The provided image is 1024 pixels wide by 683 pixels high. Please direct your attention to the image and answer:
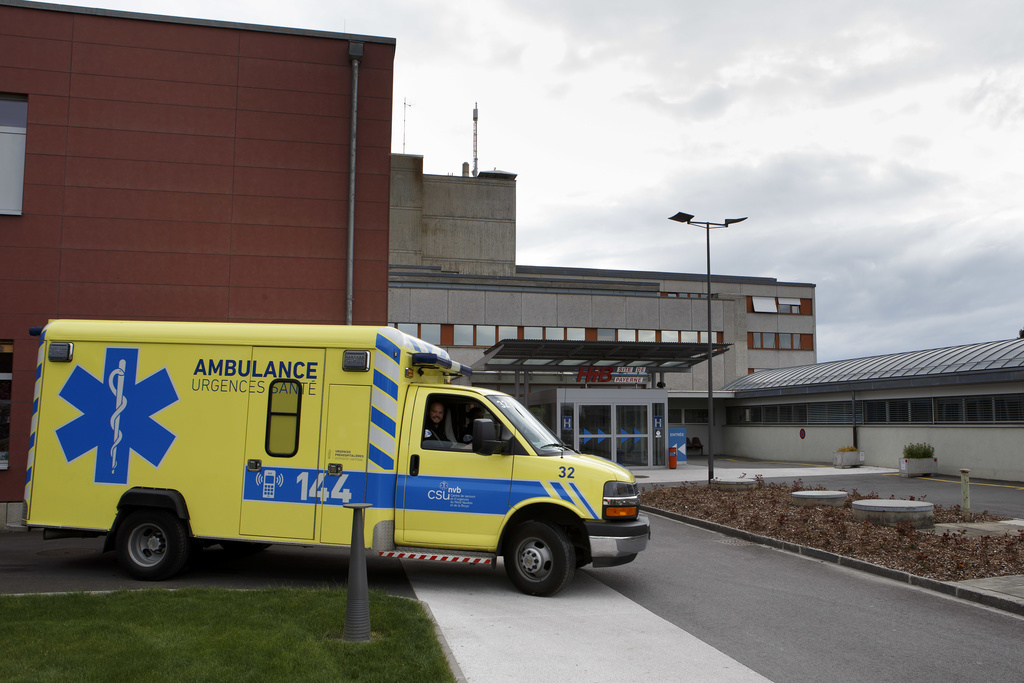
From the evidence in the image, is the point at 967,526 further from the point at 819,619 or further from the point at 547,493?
the point at 547,493

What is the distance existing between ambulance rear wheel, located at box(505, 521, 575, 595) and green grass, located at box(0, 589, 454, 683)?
4.75 feet

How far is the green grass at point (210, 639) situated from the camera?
→ 16.4 ft

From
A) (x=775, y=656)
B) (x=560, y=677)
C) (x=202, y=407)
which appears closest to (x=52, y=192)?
(x=202, y=407)

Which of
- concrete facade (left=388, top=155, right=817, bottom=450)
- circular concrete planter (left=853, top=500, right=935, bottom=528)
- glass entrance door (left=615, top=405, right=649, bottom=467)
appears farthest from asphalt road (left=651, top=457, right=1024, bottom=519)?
concrete facade (left=388, top=155, right=817, bottom=450)

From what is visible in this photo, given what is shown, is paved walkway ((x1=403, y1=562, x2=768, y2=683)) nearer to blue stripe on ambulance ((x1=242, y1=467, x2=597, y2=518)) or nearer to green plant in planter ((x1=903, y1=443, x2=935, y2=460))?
blue stripe on ambulance ((x1=242, y1=467, x2=597, y2=518))

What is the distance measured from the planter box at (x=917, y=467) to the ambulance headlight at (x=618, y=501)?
2151 cm

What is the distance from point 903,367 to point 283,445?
2810cm

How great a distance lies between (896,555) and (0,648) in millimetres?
9909

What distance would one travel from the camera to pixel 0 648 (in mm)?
5344

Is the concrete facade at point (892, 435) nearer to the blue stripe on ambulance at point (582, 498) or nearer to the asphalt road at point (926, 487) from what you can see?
the asphalt road at point (926, 487)

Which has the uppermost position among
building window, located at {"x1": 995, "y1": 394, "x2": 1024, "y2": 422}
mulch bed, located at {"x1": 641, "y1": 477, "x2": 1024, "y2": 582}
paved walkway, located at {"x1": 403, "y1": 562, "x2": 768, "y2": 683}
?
building window, located at {"x1": 995, "y1": 394, "x2": 1024, "y2": 422}

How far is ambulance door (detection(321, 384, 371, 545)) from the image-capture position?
8008 mm

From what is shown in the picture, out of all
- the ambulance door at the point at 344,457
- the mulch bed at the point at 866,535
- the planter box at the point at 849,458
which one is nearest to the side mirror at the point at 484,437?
the ambulance door at the point at 344,457

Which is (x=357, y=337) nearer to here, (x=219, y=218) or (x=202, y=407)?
(x=202, y=407)
